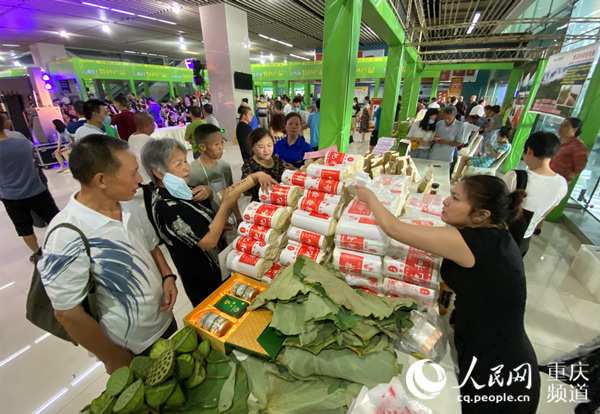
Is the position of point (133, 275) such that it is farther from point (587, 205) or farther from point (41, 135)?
point (41, 135)

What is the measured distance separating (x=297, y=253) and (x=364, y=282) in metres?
0.41

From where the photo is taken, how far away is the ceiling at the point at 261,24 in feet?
21.0

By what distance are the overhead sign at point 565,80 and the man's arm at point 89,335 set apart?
19.4ft

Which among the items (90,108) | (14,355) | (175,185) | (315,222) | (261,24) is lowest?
(14,355)

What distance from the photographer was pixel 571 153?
341 centimetres

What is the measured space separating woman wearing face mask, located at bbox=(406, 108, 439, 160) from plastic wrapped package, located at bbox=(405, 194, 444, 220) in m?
3.69

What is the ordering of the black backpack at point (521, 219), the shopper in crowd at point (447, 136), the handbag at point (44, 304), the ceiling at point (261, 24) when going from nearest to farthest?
the handbag at point (44, 304), the black backpack at point (521, 219), the shopper in crowd at point (447, 136), the ceiling at point (261, 24)

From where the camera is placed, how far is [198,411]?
917 mm

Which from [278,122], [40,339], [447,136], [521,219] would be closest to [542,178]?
[521,219]

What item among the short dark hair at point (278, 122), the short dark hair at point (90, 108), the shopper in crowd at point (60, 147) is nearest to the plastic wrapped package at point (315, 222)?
the short dark hair at point (278, 122)

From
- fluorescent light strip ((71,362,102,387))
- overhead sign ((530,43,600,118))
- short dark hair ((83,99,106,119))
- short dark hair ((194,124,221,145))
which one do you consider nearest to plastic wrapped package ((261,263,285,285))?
short dark hair ((194,124,221,145))

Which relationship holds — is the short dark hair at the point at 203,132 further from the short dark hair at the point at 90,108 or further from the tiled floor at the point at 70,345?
the short dark hair at the point at 90,108

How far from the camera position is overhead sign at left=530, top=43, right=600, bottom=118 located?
3.68 metres

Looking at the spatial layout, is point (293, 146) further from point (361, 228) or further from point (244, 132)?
point (361, 228)
